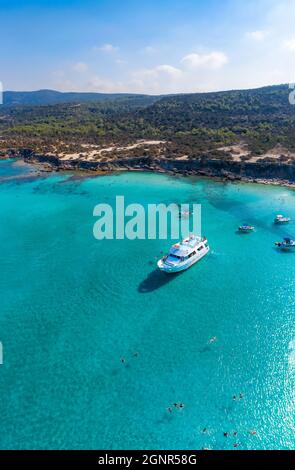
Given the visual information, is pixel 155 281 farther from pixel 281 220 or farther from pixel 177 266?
pixel 281 220

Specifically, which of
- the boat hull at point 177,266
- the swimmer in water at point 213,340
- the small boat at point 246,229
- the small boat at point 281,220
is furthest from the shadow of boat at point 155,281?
the small boat at point 281,220

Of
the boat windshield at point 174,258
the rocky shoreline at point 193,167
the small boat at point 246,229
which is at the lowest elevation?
the boat windshield at point 174,258

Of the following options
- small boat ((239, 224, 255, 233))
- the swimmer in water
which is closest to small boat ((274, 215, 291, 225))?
small boat ((239, 224, 255, 233))

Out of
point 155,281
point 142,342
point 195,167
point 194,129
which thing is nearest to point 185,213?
point 155,281

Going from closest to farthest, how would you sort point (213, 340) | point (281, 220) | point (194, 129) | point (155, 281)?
point (213, 340) → point (155, 281) → point (281, 220) → point (194, 129)

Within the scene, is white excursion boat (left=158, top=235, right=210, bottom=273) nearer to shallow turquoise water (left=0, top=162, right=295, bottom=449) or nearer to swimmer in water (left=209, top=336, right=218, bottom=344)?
shallow turquoise water (left=0, top=162, right=295, bottom=449)

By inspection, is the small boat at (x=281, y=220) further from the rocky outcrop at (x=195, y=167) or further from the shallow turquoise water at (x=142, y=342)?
the rocky outcrop at (x=195, y=167)
